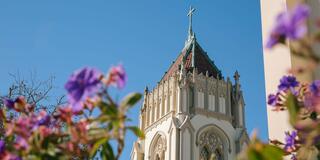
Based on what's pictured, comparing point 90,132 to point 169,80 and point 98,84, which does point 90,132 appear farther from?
point 169,80

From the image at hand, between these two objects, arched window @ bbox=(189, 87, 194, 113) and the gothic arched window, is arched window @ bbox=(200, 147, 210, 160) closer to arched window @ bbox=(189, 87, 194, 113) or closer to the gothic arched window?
the gothic arched window

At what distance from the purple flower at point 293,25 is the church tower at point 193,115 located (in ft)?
98.6

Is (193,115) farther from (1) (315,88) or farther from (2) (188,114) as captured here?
(1) (315,88)

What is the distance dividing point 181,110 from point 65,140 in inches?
1217

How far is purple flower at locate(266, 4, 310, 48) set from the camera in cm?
75

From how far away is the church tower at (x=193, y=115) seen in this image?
103 feet

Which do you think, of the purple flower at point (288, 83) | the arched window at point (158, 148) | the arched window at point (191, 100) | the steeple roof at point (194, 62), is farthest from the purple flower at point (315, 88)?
the steeple roof at point (194, 62)

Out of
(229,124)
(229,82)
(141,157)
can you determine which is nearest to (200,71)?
(229,82)

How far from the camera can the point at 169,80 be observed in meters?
34.8

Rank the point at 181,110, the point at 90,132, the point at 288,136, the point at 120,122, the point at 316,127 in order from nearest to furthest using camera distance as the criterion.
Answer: the point at 316,127, the point at 120,122, the point at 90,132, the point at 288,136, the point at 181,110

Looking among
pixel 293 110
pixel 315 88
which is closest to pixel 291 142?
pixel 315 88

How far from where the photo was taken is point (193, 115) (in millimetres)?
32719

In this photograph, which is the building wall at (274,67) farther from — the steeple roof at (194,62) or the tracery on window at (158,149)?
the steeple roof at (194,62)

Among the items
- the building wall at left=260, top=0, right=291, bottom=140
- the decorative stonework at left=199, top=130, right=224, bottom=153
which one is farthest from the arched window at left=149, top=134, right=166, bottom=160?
the building wall at left=260, top=0, right=291, bottom=140
